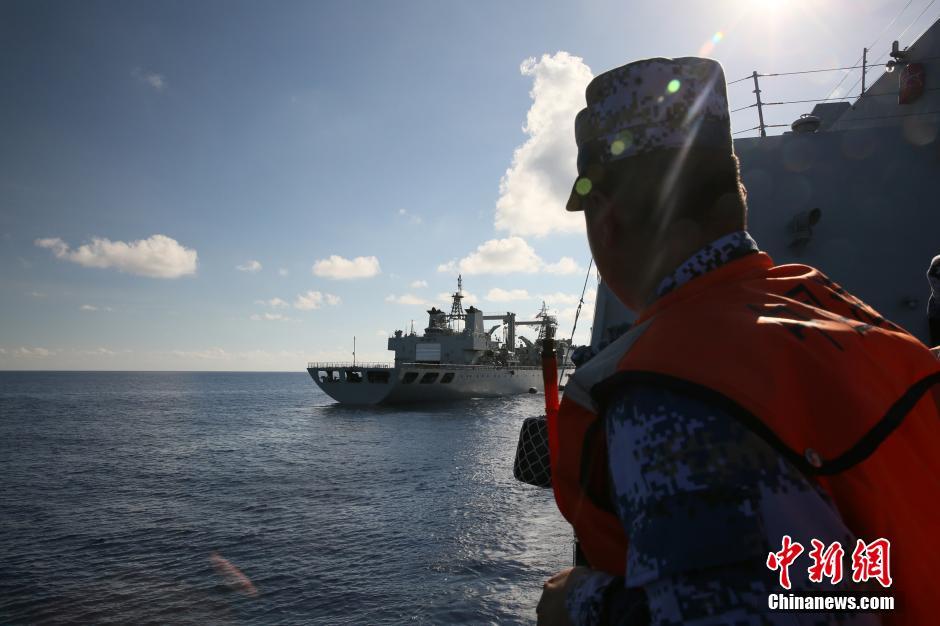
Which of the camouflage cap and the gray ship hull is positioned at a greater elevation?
the camouflage cap

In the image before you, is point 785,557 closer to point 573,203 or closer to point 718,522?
point 718,522

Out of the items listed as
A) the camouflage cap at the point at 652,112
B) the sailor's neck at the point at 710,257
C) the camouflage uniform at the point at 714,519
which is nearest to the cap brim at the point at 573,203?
the camouflage cap at the point at 652,112

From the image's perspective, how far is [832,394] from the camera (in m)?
0.75

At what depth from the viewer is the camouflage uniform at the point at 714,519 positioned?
69 cm

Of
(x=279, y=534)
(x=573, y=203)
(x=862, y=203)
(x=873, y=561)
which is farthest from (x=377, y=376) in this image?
(x=873, y=561)

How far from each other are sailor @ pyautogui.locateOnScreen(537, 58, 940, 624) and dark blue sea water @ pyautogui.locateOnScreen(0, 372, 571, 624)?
851cm

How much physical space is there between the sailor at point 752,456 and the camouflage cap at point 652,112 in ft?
1.18

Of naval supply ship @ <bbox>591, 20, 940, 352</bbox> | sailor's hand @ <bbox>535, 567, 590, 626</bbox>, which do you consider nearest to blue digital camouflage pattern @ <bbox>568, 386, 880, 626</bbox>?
sailor's hand @ <bbox>535, 567, 590, 626</bbox>

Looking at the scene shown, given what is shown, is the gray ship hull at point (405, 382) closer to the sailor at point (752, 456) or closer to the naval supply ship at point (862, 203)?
the naval supply ship at point (862, 203)

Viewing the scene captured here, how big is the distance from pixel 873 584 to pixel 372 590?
1025 cm

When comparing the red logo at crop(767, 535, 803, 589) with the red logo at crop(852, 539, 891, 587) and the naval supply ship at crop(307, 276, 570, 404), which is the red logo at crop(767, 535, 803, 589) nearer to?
the red logo at crop(852, 539, 891, 587)

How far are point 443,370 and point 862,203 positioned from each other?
3876cm

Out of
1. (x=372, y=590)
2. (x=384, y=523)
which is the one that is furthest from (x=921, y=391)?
(x=384, y=523)

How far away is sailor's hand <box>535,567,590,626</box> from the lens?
1.01 meters
